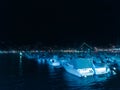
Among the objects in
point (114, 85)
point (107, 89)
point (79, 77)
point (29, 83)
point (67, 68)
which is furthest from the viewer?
point (67, 68)

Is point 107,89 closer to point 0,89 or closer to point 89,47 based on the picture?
point 0,89

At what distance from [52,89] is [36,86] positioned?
173 cm

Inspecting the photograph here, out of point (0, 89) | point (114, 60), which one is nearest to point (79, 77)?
point (0, 89)

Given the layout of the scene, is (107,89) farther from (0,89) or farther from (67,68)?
(67,68)

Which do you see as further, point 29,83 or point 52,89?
point 29,83

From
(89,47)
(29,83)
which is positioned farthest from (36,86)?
(89,47)

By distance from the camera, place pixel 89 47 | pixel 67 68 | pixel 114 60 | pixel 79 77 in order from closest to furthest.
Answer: pixel 79 77 < pixel 67 68 < pixel 114 60 < pixel 89 47

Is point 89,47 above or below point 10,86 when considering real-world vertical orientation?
above

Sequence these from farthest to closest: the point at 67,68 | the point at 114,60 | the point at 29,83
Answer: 1. the point at 114,60
2. the point at 67,68
3. the point at 29,83

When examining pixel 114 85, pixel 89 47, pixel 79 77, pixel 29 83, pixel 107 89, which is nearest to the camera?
pixel 107 89

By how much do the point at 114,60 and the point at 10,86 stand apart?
2003cm

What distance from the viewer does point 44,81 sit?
27.3 meters

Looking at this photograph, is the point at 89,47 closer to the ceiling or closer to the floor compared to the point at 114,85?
closer to the ceiling

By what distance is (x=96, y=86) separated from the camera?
2339 centimetres
